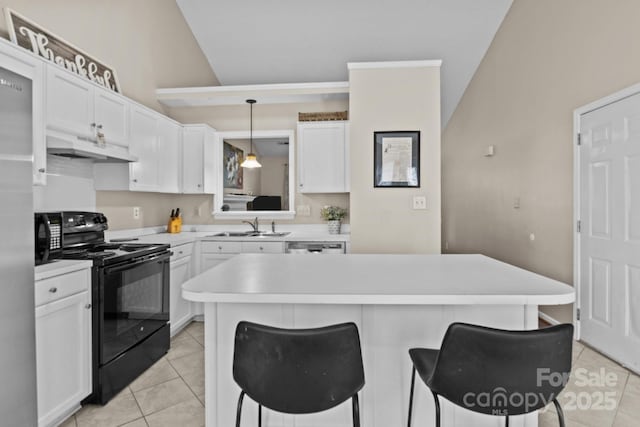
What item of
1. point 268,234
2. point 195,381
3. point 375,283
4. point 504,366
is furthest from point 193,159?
point 504,366

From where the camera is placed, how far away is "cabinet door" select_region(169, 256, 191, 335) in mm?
3209

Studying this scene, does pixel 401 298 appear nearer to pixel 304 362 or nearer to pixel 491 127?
pixel 304 362

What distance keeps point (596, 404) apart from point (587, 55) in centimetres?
271

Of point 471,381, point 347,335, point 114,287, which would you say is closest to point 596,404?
point 471,381

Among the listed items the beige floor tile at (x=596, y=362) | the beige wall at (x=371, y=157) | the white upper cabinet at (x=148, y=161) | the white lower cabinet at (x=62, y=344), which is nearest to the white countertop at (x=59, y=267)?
the white lower cabinet at (x=62, y=344)

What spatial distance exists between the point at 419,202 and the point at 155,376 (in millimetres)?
2565

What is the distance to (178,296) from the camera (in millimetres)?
3334

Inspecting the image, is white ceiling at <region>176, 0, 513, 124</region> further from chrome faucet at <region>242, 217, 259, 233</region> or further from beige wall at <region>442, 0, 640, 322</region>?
chrome faucet at <region>242, 217, 259, 233</region>

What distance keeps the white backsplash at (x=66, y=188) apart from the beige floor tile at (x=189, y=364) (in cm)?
145

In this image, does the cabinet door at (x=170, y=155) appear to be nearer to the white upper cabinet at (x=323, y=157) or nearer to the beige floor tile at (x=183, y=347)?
the white upper cabinet at (x=323, y=157)

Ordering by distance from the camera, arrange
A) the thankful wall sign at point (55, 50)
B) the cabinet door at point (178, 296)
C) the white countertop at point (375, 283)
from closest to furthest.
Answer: the white countertop at point (375, 283) < the thankful wall sign at point (55, 50) < the cabinet door at point (178, 296)

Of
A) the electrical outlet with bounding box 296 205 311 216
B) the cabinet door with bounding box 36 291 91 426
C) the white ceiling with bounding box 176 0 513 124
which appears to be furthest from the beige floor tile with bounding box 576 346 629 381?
the white ceiling with bounding box 176 0 513 124

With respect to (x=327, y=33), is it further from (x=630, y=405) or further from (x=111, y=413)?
(x=630, y=405)

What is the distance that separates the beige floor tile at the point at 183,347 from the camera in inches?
115
